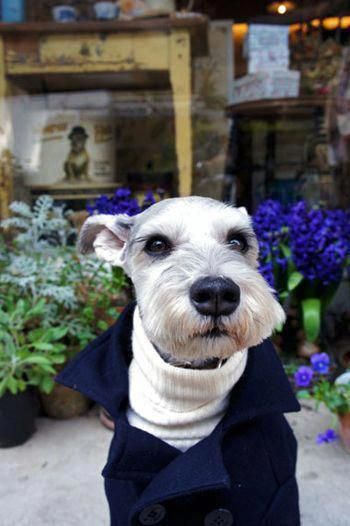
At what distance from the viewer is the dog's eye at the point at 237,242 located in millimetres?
1573

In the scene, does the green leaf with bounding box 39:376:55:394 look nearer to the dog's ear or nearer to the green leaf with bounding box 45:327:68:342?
the green leaf with bounding box 45:327:68:342

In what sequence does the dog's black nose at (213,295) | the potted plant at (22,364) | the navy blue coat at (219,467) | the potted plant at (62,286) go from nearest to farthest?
the dog's black nose at (213,295)
the navy blue coat at (219,467)
the potted plant at (22,364)
the potted plant at (62,286)

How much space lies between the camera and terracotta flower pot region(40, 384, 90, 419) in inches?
113

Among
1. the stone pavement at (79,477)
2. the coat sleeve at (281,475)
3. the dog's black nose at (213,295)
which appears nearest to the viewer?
the dog's black nose at (213,295)

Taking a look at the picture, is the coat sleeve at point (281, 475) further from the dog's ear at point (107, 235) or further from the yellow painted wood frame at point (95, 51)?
the yellow painted wood frame at point (95, 51)

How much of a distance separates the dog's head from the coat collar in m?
0.23

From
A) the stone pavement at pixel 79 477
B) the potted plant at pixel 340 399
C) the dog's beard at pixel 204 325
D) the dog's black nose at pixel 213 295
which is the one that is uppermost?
the dog's black nose at pixel 213 295

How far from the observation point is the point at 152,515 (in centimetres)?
138

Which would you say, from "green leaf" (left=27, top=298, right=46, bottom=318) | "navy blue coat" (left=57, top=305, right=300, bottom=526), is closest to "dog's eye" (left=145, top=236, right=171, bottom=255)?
"navy blue coat" (left=57, top=305, right=300, bottom=526)

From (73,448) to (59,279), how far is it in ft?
3.02

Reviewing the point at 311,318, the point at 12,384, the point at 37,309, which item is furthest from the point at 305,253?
the point at 12,384

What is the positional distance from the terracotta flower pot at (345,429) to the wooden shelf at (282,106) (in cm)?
212

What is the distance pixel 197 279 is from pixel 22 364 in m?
1.61

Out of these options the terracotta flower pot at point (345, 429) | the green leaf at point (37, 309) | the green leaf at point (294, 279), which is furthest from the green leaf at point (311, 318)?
the green leaf at point (37, 309)
